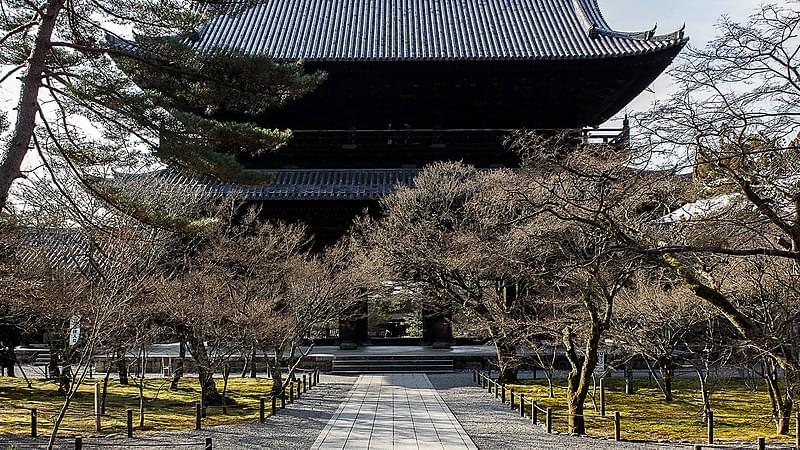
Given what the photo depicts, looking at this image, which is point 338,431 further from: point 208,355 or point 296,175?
point 296,175

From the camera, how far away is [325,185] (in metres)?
24.3

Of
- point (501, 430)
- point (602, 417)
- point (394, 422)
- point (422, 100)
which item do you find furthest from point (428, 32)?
point (501, 430)

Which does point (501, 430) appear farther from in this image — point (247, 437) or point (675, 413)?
point (675, 413)

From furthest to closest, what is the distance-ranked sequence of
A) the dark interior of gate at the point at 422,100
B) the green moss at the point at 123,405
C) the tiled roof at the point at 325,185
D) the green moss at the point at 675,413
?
1. the dark interior of gate at the point at 422,100
2. the tiled roof at the point at 325,185
3. the green moss at the point at 123,405
4. the green moss at the point at 675,413

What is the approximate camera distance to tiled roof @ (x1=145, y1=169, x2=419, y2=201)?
2331 centimetres

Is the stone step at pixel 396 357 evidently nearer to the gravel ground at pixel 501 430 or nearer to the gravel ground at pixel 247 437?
the gravel ground at pixel 501 430

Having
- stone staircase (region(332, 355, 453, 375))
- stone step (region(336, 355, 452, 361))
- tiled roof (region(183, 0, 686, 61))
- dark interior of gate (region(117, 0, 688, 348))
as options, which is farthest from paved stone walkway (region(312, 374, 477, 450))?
tiled roof (region(183, 0, 686, 61))

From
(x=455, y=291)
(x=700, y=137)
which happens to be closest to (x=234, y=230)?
(x=455, y=291)

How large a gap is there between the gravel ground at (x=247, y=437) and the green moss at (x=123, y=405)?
0.77 m

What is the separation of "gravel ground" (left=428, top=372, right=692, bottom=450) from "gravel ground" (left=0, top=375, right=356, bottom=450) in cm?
300

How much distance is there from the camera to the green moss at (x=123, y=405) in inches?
611

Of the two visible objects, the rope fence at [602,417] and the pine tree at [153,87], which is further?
the rope fence at [602,417]

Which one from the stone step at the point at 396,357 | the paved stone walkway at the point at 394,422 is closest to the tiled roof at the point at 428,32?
the stone step at the point at 396,357

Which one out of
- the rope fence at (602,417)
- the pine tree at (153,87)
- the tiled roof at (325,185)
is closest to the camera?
the pine tree at (153,87)
